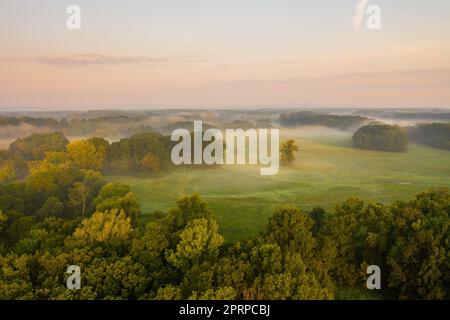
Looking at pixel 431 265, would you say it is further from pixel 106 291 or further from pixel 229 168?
pixel 229 168

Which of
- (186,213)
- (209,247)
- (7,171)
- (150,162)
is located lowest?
(209,247)

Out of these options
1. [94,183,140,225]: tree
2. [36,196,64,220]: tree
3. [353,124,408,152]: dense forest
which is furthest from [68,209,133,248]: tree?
[353,124,408,152]: dense forest

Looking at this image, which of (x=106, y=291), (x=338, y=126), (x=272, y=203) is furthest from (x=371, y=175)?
(x=106, y=291)

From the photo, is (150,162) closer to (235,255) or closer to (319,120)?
(235,255)

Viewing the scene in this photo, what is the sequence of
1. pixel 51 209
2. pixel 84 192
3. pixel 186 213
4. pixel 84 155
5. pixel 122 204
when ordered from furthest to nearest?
pixel 84 155 < pixel 84 192 < pixel 51 209 < pixel 122 204 < pixel 186 213

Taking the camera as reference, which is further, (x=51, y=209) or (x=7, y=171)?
(x=7, y=171)

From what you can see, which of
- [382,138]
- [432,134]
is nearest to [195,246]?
[382,138]

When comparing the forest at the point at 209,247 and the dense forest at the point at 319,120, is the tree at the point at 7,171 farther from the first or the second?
the dense forest at the point at 319,120

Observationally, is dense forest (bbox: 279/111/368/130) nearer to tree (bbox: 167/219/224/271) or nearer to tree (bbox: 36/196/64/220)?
tree (bbox: 36/196/64/220)
